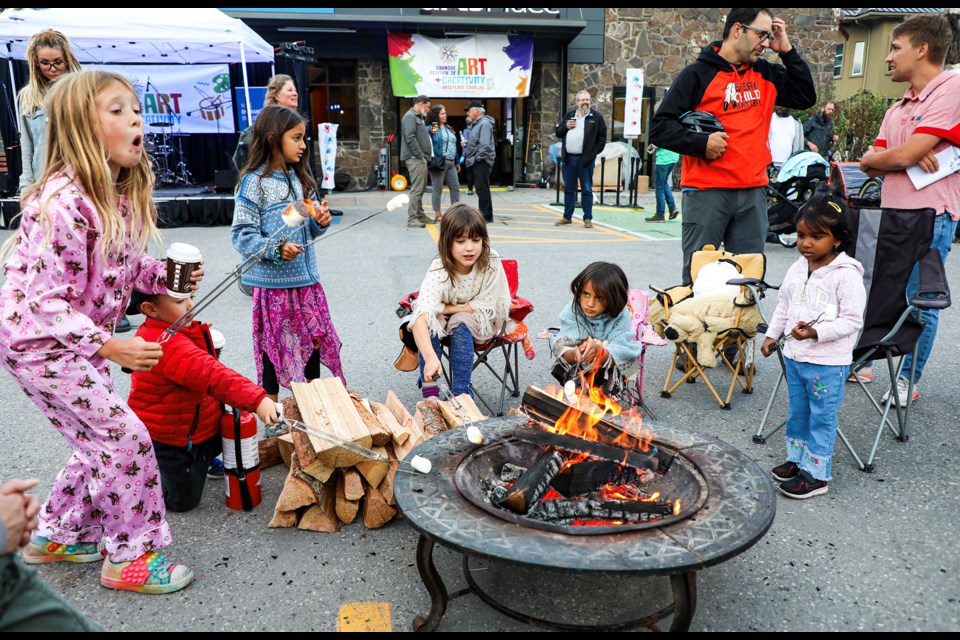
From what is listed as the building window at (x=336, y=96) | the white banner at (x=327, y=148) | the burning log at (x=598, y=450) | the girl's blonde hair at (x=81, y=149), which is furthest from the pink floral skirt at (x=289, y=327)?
the building window at (x=336, y=96)

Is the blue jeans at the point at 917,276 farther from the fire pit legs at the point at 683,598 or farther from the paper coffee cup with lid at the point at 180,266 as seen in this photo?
the paper coffee cup with lid at the point at 180,266

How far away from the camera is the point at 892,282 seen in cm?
383

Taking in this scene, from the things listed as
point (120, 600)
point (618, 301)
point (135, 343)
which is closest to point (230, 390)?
point (135, 343)

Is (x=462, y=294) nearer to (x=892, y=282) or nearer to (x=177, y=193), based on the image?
(x=892, y=282)

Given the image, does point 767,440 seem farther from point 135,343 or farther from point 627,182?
point 627,182

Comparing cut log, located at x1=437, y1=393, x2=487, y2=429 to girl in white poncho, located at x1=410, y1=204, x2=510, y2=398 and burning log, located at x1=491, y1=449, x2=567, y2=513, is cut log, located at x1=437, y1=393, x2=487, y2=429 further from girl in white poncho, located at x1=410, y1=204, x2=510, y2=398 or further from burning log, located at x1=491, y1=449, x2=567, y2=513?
burning log, located at x1=491, y1=449, x2=567, y2=513

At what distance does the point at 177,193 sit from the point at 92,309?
39.0 ft

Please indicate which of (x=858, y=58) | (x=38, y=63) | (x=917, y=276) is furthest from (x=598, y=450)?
(x=858, y=58)

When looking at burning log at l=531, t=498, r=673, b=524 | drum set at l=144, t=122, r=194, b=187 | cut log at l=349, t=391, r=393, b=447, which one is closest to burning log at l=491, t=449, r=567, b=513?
burning log at l=531, t=498, r=673, b=524

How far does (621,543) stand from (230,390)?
1.69 meters

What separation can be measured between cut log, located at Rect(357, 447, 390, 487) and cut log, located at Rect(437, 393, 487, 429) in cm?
46

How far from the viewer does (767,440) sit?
12.8ft

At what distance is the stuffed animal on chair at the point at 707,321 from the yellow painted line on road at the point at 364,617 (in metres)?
2.66

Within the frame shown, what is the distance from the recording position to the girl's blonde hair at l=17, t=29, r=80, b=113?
4258 millimetres
